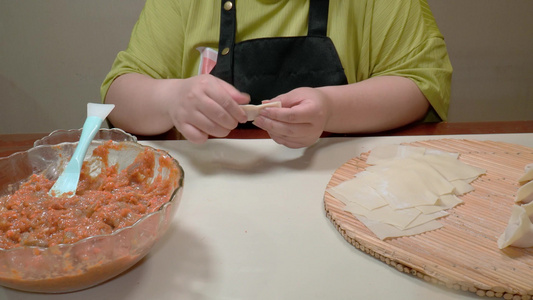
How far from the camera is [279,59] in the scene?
1.15 m

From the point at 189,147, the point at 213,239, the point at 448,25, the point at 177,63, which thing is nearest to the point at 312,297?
Answer: the point at 213,239

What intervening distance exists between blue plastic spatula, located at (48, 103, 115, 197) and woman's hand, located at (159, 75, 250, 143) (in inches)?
6.6

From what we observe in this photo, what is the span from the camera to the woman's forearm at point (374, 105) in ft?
3.29

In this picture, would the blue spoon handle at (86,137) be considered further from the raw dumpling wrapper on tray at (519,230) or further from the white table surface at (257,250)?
the raw dumpling wrapper on tray at (519,230)

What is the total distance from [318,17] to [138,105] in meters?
0.51

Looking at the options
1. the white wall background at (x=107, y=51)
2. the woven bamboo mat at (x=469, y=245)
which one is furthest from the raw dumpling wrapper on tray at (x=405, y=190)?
the white wall background at (x=107, y=51)

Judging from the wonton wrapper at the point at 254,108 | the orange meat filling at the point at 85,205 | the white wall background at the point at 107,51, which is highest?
the wonton wrapper at the point at 254,108

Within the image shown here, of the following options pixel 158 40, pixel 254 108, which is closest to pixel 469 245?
pixel 254 108

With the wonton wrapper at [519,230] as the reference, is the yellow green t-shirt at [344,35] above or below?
above

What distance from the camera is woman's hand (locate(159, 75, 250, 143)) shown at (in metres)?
0.85

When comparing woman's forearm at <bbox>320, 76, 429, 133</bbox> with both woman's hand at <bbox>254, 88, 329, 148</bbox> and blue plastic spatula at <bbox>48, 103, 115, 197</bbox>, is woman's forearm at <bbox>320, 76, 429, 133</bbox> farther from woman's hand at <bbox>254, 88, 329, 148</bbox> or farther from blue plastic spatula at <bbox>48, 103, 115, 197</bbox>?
blue plastic spatula at <bbox>48, 103, 115, 197</bbox>

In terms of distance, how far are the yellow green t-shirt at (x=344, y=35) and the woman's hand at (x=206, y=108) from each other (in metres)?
0.31

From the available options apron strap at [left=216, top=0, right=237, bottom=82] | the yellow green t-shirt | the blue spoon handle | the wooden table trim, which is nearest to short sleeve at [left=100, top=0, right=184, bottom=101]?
the yellow green t-shirt

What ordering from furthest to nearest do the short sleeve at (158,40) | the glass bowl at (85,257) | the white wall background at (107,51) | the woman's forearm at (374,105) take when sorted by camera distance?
the white wall background at (107,51), the short sleeve at (158,40), the woman's forearm at (374,105), the glass bowl at (85,257)
